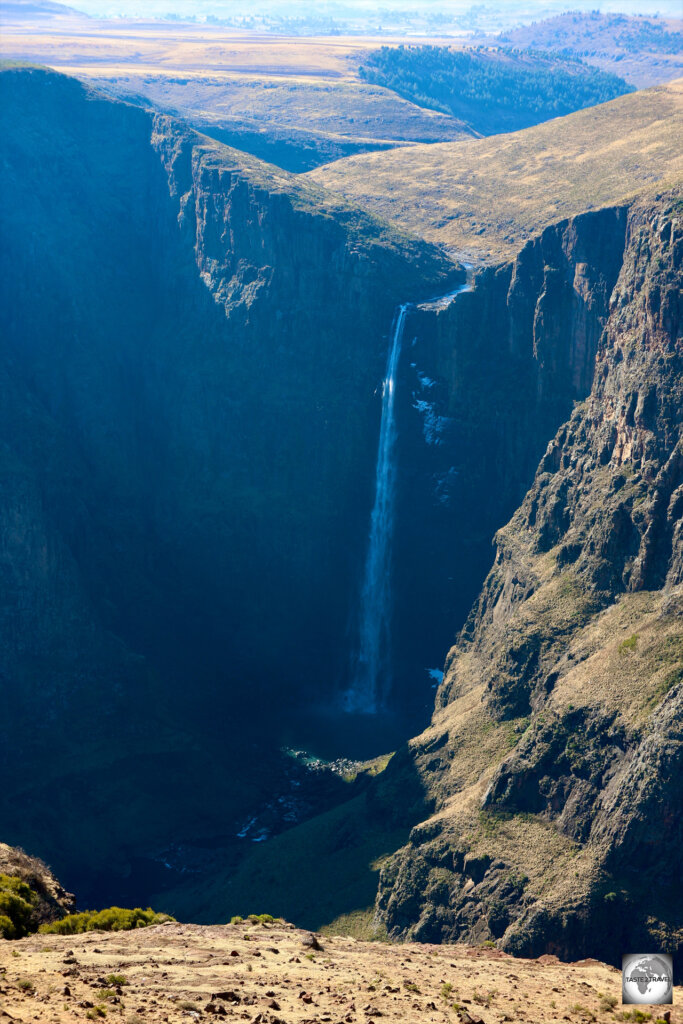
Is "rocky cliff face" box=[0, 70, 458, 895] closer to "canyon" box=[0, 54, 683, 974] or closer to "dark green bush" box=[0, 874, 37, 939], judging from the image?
"canyon" box=[0, 54, 683, 974]

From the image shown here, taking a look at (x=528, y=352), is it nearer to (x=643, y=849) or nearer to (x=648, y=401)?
(x=648, y=401)

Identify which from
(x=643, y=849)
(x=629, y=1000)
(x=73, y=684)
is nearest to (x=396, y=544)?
(x=73, y=684)

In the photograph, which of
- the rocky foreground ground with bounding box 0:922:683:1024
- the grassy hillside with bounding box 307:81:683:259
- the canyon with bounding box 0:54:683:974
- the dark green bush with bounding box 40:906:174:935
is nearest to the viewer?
the rocky foreground ground with bounding box 0:922:683:1024

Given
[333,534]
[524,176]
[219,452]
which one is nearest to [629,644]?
[333,534]

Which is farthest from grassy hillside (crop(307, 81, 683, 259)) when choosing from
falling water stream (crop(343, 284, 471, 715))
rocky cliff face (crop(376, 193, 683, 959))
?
rocky cliff face (crop(376, 193, 683, 959))
